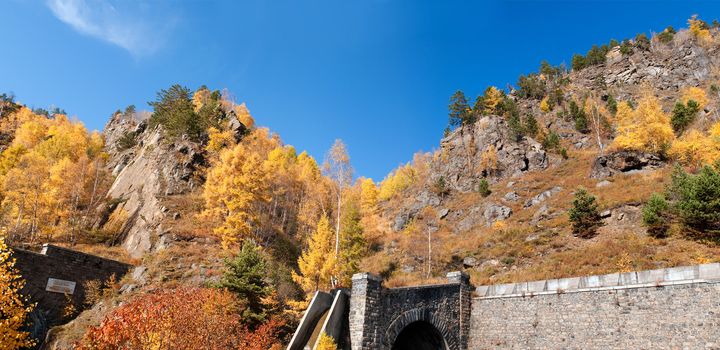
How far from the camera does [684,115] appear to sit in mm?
46500

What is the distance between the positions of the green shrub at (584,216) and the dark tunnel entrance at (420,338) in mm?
17515

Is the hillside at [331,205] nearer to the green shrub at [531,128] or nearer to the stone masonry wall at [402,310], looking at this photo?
the green shrub at [531,128]

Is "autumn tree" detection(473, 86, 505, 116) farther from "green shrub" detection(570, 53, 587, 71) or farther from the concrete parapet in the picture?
the concrete parapet

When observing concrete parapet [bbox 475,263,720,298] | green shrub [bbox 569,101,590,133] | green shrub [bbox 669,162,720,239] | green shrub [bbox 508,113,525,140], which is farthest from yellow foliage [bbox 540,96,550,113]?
concrete parapet [bbox 475,263,720,298]

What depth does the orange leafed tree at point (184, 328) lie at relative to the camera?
39.3 ft

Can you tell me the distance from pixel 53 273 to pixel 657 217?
38983 mm

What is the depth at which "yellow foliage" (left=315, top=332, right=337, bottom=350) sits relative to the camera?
1466 cm

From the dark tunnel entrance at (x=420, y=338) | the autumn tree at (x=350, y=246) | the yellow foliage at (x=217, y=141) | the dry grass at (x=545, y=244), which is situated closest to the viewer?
the dark tunnel entrance at (x=420, y=338)

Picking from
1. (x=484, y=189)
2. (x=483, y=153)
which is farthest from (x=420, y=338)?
(x=483, y=153)

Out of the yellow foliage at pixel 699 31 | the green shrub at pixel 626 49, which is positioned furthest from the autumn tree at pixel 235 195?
the yellow foliage at pixel 699 31

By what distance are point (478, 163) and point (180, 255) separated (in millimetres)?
45285

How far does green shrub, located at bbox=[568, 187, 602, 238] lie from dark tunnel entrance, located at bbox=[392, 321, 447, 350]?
17515mm

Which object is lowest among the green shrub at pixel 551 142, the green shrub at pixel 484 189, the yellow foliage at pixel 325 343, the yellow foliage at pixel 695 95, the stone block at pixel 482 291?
the yellow foliage at pixel 325 343

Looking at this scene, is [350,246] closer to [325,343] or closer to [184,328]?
[325,343]
